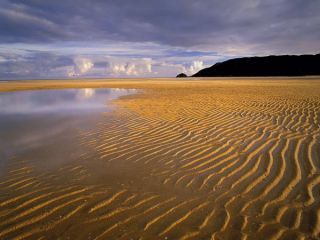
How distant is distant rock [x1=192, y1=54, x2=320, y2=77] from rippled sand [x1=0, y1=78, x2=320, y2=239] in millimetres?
122745

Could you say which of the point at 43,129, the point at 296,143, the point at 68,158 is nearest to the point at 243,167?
the point at 296,143

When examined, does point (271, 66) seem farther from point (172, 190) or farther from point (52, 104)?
point (172, 190)

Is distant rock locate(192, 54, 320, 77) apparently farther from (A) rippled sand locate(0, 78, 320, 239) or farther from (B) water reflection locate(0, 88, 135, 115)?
(A) rippled sand locate(0, 78, 320, 239)

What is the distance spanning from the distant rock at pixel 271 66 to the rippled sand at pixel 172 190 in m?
123

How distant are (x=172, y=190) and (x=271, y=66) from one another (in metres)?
147

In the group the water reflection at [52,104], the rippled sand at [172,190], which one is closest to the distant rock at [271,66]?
the water reflection at [52,104]

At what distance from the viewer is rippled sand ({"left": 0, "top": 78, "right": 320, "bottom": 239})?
8.89ft

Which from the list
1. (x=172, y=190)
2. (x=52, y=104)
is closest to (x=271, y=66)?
(x=52, y=104)

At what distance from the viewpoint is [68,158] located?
4883 millimetres

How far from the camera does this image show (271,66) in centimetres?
13350

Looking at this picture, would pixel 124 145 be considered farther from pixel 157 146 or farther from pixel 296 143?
pixel 296 143

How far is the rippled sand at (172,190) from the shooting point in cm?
271

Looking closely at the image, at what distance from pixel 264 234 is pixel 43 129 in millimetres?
6810

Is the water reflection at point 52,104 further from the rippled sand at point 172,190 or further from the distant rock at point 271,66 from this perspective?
the distant rock at point 271,66
